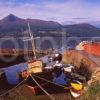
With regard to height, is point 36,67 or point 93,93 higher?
point 93,93

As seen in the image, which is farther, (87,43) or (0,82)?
(87,43)

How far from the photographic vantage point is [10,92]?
80.2 ft

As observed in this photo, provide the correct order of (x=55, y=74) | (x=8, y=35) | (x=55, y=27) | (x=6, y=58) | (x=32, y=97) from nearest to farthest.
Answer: (x=32, y=97)
(x=55, y=74)
(x=6, y=58)
(x=8, y=35)
(x=55, y=27)

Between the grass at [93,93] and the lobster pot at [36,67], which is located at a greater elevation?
the grass at [93,93]

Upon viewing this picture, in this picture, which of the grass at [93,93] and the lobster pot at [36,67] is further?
the lobster pot at [36,67]

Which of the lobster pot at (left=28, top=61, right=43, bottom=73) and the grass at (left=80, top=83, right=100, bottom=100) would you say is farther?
the lobster pot at (left=28, top=61, right=43, bottom=73)

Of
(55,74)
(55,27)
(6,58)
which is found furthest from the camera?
(55,27)

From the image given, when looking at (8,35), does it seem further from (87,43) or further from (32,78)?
(32,78)

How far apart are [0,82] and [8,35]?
58.5m

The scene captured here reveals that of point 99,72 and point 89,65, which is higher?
point 99,72

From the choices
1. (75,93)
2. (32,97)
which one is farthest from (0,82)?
(75,93)

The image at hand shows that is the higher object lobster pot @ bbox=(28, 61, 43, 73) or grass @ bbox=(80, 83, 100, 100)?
grass @ bbox=(80, 83, 100, 100)

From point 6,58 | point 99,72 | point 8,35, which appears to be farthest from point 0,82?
point 8,35

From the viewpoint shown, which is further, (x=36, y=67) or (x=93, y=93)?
(x=36, y=67)
